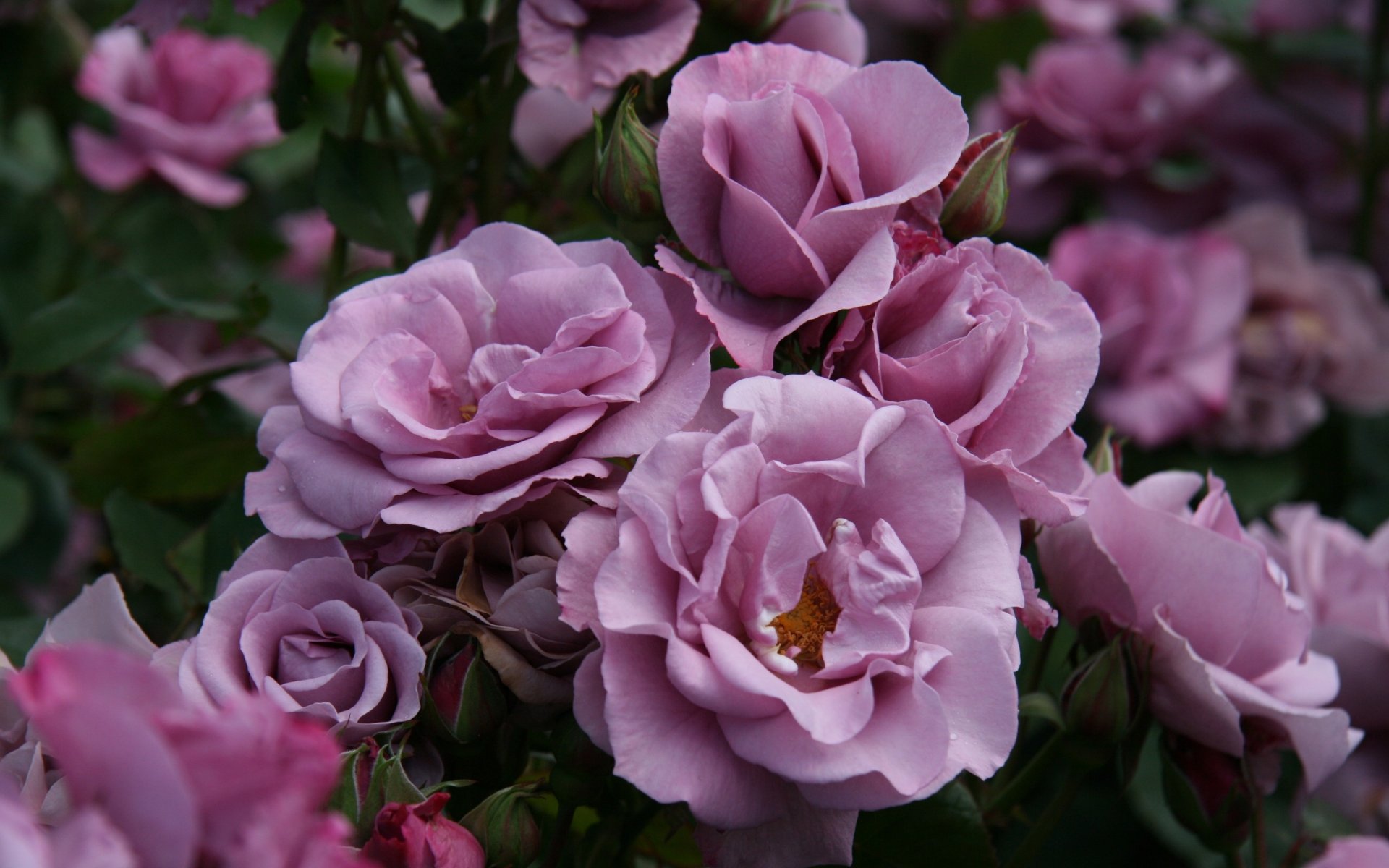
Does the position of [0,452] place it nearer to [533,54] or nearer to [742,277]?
[533,54]

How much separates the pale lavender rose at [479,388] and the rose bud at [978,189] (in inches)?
5.1

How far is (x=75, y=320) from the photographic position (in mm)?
808

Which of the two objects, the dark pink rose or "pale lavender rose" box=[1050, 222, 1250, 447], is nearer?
the dark pink rose

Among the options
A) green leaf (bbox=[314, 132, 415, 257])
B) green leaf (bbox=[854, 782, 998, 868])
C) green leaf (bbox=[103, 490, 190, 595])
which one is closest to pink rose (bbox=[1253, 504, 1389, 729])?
green leaf (bbox=[854, 782, 998, 868])

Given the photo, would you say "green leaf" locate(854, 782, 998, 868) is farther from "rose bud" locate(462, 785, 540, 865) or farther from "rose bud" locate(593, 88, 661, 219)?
"rose bud" locate(593, 88, 661, 219)

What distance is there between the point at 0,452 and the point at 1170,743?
39.0 inches

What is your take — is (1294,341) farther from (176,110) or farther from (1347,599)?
(176,110)

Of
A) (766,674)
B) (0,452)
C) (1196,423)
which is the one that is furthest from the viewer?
(1196,423)

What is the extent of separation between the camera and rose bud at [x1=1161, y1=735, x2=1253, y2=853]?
24.1 inches

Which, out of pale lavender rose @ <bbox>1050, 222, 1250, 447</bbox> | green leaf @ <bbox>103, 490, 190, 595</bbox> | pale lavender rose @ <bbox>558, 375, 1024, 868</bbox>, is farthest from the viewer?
pale lavender rose @ <bbox>1050, 222, 1250, 447</bbox>

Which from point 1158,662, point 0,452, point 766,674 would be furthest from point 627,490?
point 0,452

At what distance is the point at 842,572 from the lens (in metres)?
0.47

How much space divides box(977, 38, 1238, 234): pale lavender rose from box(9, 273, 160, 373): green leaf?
0.90 m

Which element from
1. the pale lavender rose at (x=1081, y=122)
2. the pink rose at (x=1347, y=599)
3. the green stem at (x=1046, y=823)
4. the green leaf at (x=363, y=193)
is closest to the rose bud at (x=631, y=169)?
Answer: the green leaf at (x=363, y=193)
